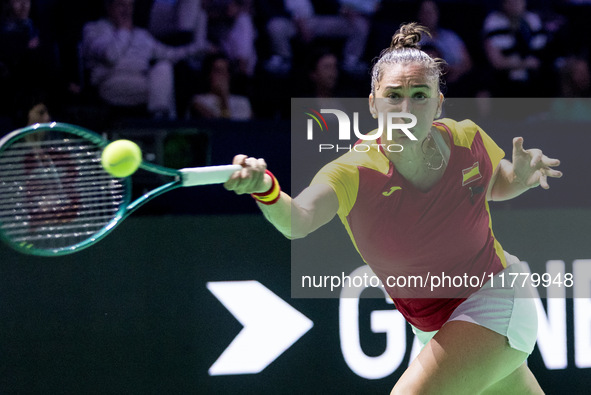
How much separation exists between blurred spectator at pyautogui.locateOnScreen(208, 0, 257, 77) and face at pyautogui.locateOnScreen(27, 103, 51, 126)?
5.48ft

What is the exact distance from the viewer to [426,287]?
2.60 metres

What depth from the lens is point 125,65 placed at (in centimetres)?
464

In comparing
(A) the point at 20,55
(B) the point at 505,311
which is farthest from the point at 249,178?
(A) the point at 20,55

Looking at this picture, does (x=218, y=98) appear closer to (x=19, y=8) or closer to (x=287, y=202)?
(x=19, y=8)

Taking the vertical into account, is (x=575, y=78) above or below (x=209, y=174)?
above

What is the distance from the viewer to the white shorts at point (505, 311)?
98.7 inches

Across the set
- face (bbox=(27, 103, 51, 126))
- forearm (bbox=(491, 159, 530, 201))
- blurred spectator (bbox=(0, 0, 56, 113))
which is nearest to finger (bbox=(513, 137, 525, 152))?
forearm (bbox=(491, 159, 530, 201))

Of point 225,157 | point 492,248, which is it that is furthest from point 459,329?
point 225,157

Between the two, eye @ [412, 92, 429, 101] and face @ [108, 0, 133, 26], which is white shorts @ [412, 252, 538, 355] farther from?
face @ [108, 0, 133, 26]

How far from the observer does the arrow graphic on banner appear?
3730 millimetres

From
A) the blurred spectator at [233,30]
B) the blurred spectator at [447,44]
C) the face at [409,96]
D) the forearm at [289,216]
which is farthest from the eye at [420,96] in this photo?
the blurred spectator at [447,44]

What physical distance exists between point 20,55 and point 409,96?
2669 mm

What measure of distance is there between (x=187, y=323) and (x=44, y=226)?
1239mm

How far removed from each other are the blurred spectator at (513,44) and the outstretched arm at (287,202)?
3456 mm
